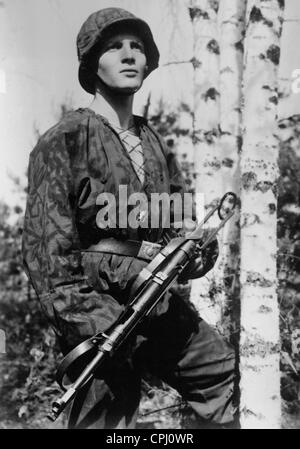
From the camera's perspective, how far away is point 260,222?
6.63 feet

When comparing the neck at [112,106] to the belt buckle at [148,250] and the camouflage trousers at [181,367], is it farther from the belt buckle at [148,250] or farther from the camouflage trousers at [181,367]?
the camouflage trousers at [181,367]

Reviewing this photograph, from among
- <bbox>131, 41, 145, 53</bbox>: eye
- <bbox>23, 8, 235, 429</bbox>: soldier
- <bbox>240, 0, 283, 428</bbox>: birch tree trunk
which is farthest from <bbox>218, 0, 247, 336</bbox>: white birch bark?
<bbox>131, 41, 145, 53</bbox>: eye

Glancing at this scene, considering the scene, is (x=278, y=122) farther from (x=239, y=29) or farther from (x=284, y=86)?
(x=239, y=29)

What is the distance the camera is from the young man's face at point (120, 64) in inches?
70.4

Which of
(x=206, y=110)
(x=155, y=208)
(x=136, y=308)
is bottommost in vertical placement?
(x=136, y=308)

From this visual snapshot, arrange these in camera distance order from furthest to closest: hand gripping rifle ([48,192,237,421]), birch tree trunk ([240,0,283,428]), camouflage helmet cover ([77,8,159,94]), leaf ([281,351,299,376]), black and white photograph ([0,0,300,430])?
leaf ([281,351,299,376])
birch tree trunk ([240,0,283,428])
camouflage helmet cover ([77,8,159,94])
black and white photograph ([0,0,300,430])
hand gripping rifle ([48,192,237,421])

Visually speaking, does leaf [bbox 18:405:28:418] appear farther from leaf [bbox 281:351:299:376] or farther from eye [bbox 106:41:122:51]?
eye [bbox 106:41:122:51]

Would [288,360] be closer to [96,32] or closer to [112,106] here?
[112,106]

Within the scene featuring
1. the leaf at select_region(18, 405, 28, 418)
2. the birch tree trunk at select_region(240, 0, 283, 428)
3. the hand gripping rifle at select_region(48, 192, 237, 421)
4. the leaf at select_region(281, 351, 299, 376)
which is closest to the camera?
the hand gripping rifle at select_region(48, 192, 237, 421)

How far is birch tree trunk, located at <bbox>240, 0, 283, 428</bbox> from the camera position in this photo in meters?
1.95

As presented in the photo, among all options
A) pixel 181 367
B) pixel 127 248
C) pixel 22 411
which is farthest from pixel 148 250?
pixel 22 411

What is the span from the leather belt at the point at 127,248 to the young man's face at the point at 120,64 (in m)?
0.46

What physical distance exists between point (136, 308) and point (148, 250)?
0.20 meters
